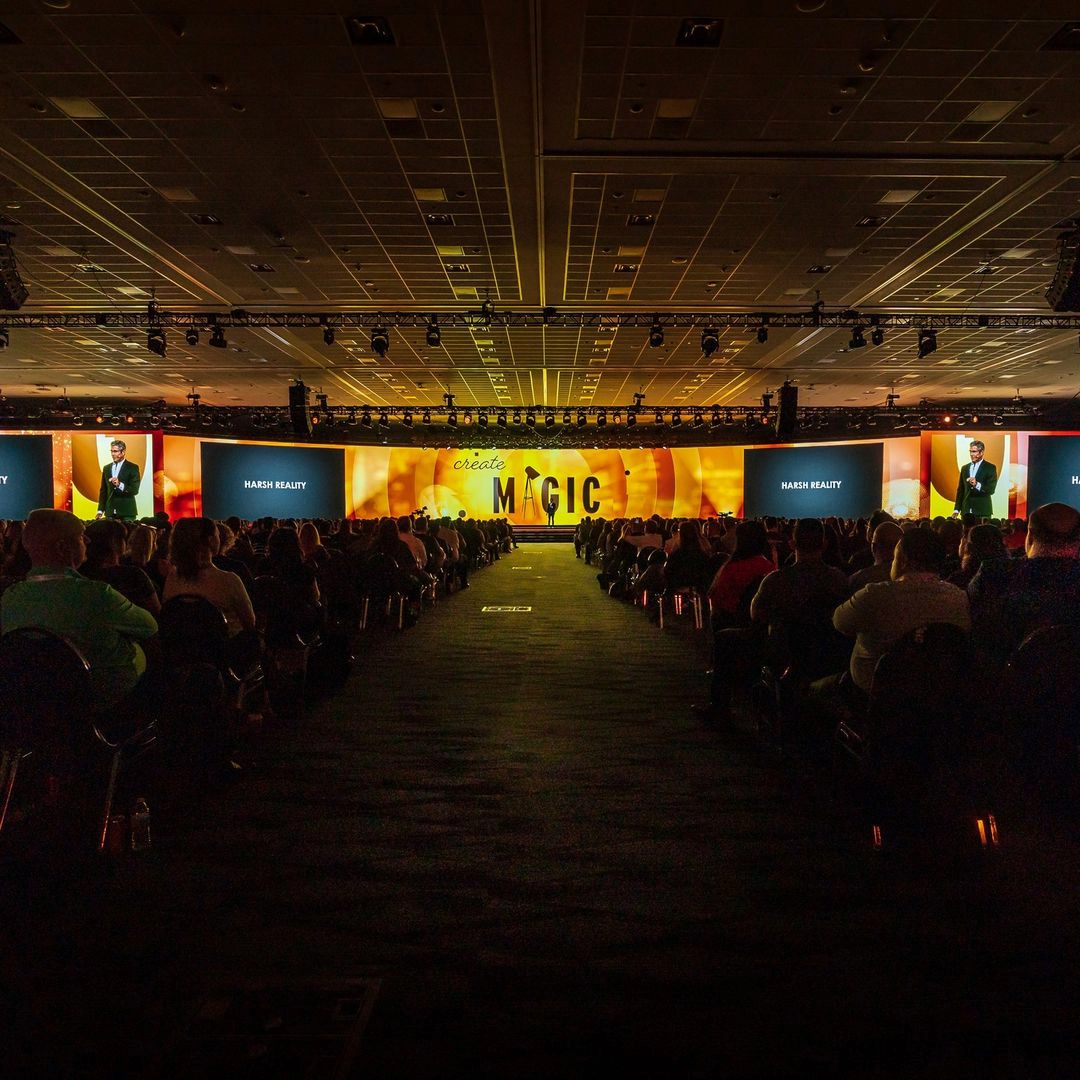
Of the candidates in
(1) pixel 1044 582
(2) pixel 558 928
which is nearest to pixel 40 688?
(2) pixel 558 928

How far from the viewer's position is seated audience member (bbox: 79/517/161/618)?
4.99 meters

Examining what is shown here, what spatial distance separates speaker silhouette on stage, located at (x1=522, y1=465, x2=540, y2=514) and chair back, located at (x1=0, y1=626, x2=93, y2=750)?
34.8m

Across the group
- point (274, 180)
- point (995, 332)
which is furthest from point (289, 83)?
point (995, 332)

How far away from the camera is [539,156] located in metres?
9.02

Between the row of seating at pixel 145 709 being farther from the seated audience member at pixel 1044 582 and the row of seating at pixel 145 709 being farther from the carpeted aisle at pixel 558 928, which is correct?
the seated audience member at pixel 1044 582

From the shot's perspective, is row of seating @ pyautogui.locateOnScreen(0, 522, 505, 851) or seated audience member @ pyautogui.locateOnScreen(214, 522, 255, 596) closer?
row of seating @ pyautogui.locateOnScreen(0, 522, 505, 851)

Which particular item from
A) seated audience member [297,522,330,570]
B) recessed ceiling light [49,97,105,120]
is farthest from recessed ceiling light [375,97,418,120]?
seated audience member [297,522,330,570]

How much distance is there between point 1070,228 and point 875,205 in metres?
2.99

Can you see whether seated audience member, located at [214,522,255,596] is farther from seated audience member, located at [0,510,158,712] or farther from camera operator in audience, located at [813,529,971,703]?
camera operator in audience, located at [813,529,971,703]

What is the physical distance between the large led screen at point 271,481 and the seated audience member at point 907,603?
93.3ft

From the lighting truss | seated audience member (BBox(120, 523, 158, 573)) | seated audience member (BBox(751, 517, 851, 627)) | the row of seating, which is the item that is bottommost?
the row of seating

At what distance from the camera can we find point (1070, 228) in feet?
38.0

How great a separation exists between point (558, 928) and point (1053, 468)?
29.2 metres

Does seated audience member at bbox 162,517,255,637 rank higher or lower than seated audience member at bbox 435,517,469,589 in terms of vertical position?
higher
